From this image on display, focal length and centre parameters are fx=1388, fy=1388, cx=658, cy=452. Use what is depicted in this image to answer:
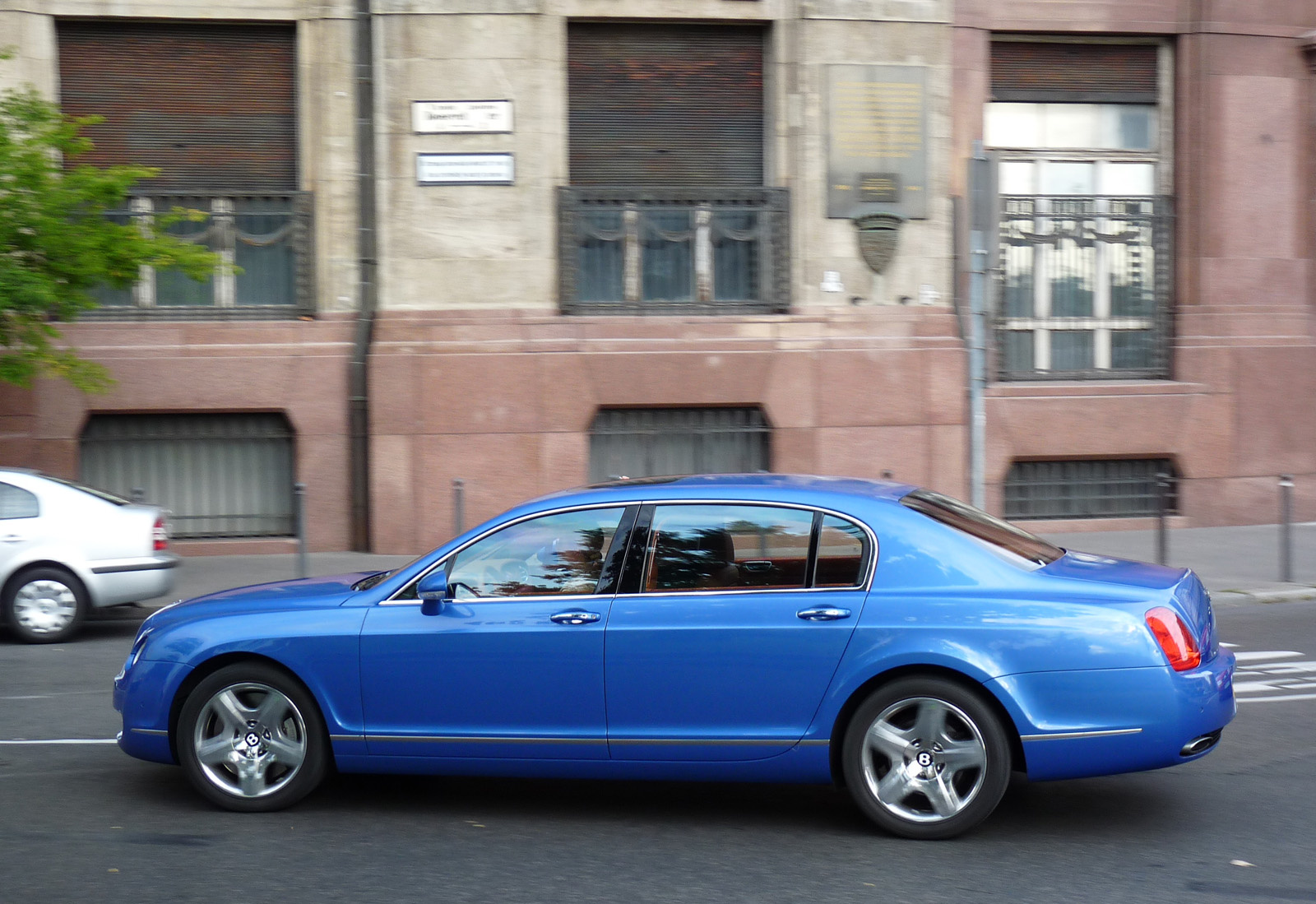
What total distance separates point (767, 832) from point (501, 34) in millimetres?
11332

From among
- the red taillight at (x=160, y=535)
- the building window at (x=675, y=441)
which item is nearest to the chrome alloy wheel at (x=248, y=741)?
the red taillight at (x=160, y=535)

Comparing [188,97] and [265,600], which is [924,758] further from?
[188,97]

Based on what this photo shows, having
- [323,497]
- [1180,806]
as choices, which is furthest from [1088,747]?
[323,497]

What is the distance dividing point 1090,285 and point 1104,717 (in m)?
12.2

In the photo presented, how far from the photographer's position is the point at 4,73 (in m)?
14.6

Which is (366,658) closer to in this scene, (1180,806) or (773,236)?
(1180,806)

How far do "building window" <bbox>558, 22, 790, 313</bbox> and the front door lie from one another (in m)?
9.88

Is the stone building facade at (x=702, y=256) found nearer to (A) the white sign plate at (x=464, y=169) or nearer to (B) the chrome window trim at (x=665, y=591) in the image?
(A) the white sign plate at (x=464, y=169)

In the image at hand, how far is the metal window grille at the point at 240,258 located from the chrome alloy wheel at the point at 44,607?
17.8ft

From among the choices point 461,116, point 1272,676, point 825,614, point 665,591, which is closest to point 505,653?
point 665,591

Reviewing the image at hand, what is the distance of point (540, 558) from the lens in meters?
5.57

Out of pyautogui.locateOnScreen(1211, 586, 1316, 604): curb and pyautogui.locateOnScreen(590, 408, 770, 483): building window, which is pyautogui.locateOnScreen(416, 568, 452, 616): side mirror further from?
pyautogui.locateOnScreen(590, 408, 770, 483): building window

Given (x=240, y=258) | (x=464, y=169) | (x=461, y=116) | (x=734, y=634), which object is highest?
(x=461, y=116)

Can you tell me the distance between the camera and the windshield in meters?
5.57
